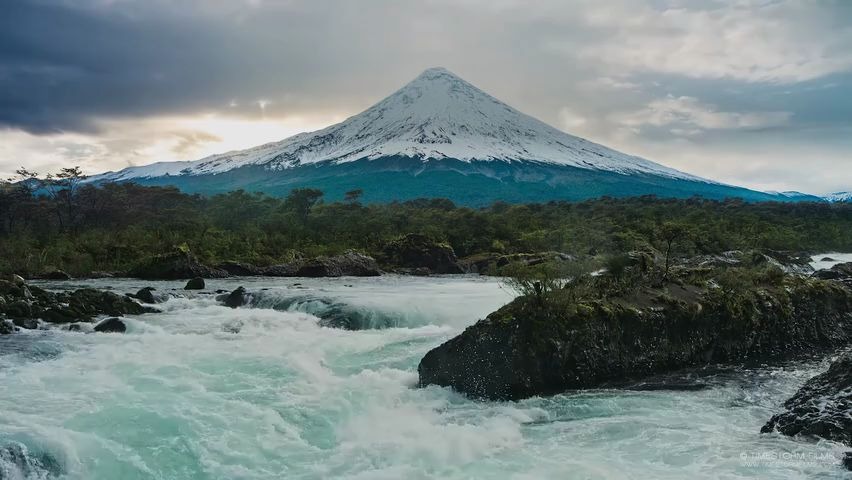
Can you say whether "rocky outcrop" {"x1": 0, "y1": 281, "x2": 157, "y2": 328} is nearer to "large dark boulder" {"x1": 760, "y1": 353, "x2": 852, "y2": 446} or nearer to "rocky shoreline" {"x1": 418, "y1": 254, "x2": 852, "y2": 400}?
"rocky shoreline" {"x1": 418, "y1": 254, "x2": 852, "y2": 400}

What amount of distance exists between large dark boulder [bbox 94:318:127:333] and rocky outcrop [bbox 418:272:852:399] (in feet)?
27.9

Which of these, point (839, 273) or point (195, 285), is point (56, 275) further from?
point (839, 273)

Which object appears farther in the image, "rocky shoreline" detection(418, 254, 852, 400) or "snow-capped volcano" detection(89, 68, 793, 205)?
"snow-capped volcano" detection(89, 68, 793, 205)

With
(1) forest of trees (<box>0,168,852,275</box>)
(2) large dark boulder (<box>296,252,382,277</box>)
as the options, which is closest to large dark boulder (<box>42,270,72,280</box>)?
(1) forest of trees (<box>0,168,852,275</box>)

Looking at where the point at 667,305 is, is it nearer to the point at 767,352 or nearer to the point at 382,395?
the point at 767,352

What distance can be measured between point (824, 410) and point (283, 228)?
136ft

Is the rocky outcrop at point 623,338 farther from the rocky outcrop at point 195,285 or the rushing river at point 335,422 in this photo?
the rocky outcrop at point 195,285

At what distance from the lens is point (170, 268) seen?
98.1ft

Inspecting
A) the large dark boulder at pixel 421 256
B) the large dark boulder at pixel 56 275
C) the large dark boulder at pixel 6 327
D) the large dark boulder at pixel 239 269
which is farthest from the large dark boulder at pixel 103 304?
the large dark boulder at pixel 421 256

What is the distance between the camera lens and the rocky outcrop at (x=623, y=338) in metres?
9.00

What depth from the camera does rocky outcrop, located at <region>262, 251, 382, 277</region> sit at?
32812mm

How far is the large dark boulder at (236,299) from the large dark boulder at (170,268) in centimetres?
1062

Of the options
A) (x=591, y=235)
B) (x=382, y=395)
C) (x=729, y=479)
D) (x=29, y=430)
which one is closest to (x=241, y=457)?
(x=29, y=430)

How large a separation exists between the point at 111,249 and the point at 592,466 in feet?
112
